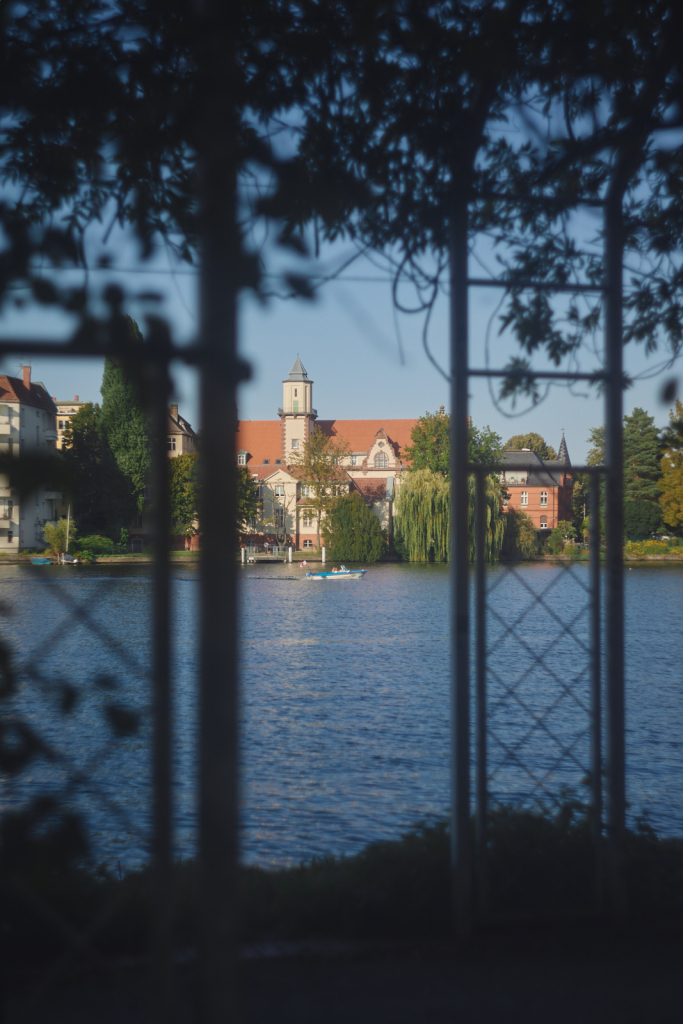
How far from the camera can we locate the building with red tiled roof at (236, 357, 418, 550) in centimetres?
7175

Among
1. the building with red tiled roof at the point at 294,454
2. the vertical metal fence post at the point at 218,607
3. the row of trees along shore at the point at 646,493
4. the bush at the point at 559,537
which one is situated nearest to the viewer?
the vertical metal fence post at the point at 218,607

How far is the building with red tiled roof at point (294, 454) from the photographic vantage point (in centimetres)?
A: 7175

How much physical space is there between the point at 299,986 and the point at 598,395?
2729 mm

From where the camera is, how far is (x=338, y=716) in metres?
15.4

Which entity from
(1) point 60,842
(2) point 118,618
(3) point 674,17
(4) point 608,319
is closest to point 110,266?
(1) point 60,842

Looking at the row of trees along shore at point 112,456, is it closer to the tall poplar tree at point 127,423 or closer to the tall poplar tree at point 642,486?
the tall poplar tree at point 127,423

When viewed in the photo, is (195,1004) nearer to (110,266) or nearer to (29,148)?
(110,266)

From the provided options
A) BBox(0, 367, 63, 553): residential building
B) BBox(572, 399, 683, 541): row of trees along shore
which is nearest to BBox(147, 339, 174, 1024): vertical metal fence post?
BBox(0, 367, 63, 553): residential building

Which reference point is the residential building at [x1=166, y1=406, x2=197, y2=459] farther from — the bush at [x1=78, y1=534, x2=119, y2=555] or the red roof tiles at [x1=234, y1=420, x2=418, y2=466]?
the red roof tiles at [x1=234, y1=420, x2=418, y2=466]

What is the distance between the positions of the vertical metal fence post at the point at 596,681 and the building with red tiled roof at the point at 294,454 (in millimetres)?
58369

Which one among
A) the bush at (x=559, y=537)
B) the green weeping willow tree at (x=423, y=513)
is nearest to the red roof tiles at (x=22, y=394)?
the bush at (x=559, y=537)

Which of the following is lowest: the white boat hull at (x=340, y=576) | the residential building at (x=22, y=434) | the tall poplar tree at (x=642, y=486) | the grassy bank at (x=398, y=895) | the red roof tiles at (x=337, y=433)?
the white boat hull at (x=340, y=576)

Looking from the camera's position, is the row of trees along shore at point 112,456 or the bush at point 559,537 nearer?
the row of trees along shore at point 112,456

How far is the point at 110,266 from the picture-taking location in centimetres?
204
